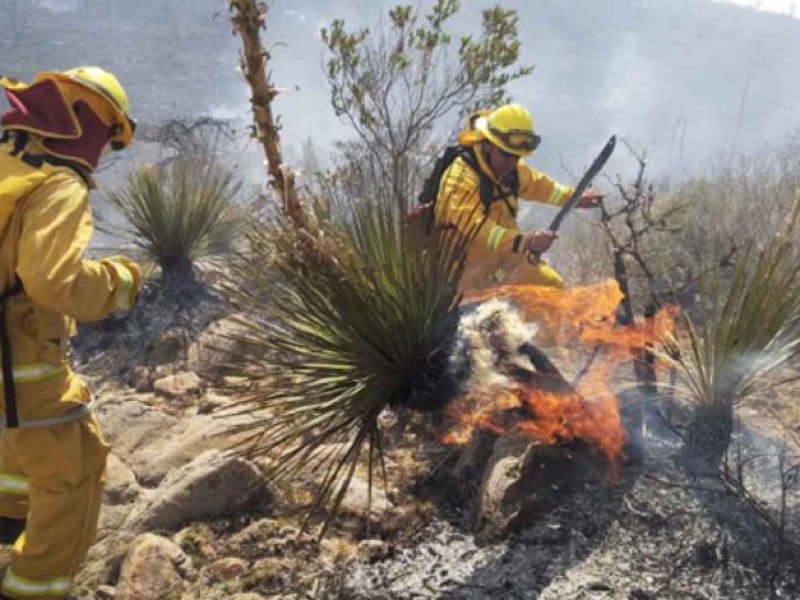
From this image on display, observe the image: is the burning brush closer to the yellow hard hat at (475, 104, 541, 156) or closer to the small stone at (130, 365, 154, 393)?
the yellow hard hat at (475, 104, 541, 156)

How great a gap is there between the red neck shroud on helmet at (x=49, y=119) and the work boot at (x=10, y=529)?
1339 millimetres

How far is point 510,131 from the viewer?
463 cm

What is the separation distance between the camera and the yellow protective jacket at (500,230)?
445 centimetres

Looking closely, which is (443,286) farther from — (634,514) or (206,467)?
(206,467)

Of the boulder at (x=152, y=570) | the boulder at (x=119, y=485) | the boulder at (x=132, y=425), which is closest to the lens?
the boulder at (x=152, y=570)

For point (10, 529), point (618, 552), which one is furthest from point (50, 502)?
point (618, 552)

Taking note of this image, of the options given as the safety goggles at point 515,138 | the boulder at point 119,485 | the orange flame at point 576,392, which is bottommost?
the boulder at point 119,485

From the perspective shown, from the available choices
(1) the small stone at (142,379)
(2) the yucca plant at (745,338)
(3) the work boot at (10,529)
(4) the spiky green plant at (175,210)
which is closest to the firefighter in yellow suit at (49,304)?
(3) the work boot at (10,529)

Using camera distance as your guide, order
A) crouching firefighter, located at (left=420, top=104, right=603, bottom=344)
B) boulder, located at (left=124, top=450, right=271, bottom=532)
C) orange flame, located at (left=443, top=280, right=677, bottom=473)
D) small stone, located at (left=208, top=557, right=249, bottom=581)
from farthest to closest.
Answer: crouching firefighter, located at (left=420, top=104, right=603, bottom=344) < boulder, located at (left=124, top=450, right=271, bottom=532) < orange flame, located at (left=443, top=280, right=677, bottom=473) < small stone, located at (left=208, top=557, right=249, bottom=581)

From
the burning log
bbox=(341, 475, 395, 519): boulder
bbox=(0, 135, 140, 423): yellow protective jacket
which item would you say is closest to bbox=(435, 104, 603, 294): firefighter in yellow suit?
the burning log

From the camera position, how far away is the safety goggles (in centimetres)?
464

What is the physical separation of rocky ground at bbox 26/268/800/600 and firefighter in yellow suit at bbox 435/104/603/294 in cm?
154

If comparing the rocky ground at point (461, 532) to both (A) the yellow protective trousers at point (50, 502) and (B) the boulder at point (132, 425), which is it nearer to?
(A) the yellow protective trousers at point (50, 502)

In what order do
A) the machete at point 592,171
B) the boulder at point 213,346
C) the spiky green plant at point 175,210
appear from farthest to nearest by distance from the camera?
the spiky green plant at point 175,210, the boulder at point 213,346, the machete at point 592,171
